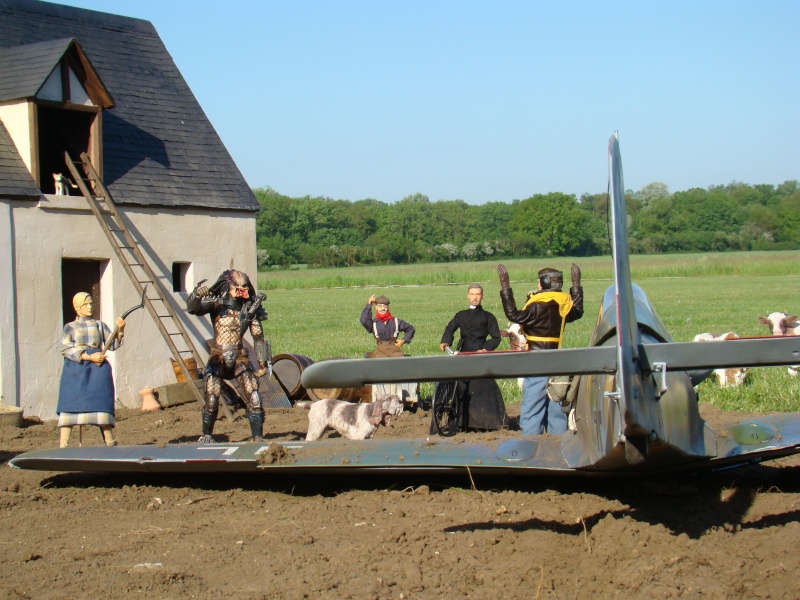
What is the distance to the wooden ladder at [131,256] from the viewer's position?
44.5ft

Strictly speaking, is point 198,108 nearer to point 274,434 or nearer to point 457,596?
point 274,434

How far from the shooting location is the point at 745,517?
6.51 meters

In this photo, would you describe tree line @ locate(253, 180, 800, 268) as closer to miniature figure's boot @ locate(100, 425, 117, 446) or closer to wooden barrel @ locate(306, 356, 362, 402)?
wooden barrel @ locate(306, 356, 362, 402)

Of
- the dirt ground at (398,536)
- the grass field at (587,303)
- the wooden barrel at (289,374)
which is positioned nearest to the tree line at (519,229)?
the grass field at (587,303)

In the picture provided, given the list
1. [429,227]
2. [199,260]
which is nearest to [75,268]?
[199,260]

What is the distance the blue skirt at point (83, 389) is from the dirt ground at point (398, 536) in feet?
3.81

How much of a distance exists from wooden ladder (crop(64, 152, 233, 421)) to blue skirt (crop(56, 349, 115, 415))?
3324mm

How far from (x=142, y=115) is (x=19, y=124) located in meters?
2.72

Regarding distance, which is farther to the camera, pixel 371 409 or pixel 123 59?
pixel 123 59

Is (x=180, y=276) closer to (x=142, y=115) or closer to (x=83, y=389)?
(x=142, y=115)

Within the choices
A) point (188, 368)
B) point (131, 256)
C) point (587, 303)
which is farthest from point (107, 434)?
point (587, 303)

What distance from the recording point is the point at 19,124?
13.7m

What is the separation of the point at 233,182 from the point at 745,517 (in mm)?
11584

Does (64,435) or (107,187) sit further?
(107,187)
